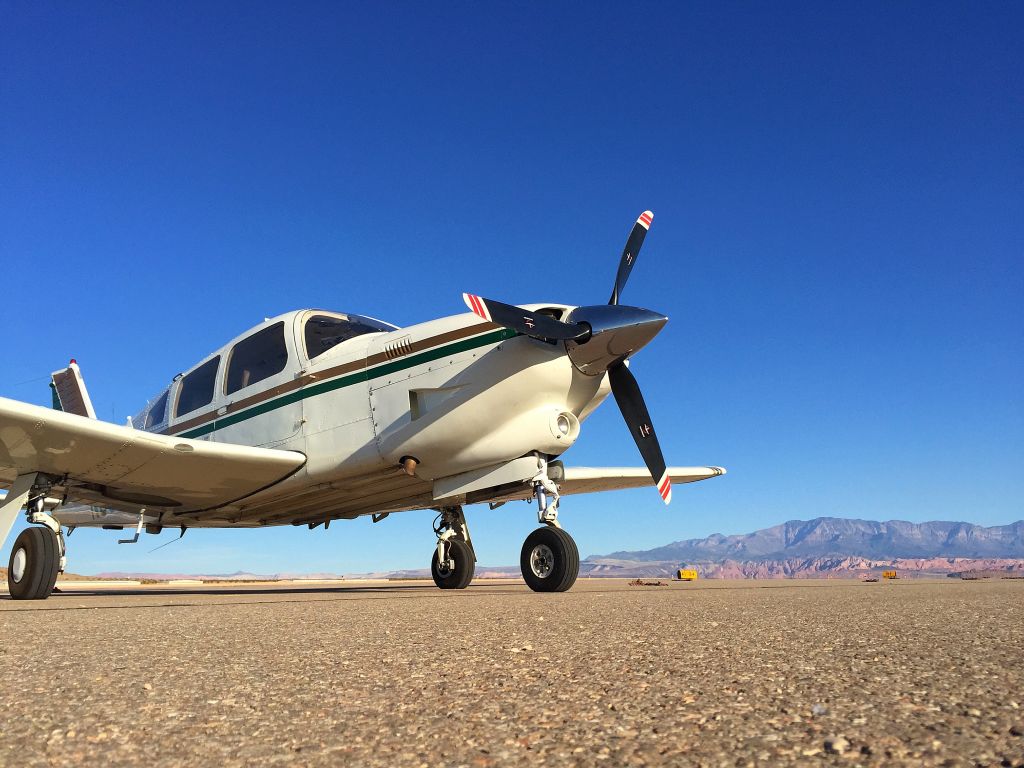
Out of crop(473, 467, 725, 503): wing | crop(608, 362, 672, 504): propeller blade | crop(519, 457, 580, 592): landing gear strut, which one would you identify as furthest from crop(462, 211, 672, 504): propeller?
crop(473, 467, 725, 503): wing

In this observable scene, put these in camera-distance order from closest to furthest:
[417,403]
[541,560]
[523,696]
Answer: [523,696]
[541,560]
[417,403]

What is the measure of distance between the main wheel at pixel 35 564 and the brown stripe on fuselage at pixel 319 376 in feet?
9.12

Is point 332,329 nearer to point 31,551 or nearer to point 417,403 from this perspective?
point 417,403

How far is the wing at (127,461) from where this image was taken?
7.59 meters

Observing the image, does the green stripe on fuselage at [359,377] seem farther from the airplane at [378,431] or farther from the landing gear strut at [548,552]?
the landing gear strut at [548,552]

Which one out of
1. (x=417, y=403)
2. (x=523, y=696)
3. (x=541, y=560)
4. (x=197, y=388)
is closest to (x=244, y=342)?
(x=197, y=388)

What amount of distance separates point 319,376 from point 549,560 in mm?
3839

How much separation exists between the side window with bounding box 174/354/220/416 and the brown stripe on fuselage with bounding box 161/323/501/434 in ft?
0.71

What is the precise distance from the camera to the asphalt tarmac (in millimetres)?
1397

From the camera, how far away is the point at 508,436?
819cm

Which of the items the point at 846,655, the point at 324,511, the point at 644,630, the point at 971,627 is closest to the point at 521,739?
the point at 846,655

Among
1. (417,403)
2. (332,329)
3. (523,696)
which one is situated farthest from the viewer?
(332,329)

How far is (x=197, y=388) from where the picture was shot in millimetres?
10773

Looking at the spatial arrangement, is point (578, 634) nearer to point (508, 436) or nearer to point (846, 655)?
point (846, 655)
